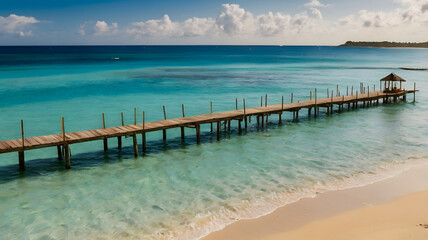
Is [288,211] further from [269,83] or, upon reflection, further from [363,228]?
[269,83]

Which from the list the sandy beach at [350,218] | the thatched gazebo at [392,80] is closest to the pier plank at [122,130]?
the sandy beach at [350,218]

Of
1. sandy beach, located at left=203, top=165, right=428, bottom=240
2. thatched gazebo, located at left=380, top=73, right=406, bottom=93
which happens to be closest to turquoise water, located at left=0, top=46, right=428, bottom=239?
sandy beach, located at left=203, top=165, right=428, bottom=240

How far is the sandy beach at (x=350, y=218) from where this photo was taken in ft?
31.9

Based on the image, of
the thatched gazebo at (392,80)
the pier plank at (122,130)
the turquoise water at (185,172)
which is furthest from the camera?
the thatched gazebo at (392,80)

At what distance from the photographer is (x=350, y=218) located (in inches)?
419

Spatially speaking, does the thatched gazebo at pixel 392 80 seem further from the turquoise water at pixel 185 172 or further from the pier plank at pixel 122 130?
the pier plank at pixel 122 130

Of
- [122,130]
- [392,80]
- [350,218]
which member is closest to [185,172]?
[122,130]

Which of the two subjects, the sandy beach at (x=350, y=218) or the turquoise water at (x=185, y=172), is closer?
→ the sandy beach at (x=350, y=218)

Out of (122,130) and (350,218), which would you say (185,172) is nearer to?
(122,130)

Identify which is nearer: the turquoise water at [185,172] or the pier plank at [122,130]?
the turquoise water at [185,172]

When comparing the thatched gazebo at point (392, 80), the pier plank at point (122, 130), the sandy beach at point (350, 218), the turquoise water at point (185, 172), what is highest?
the thatched gazebo at point (392, 80)

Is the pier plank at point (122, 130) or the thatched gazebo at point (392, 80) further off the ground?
the thatched gazebo at point (392, 80)

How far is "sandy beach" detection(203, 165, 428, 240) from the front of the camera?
972 centimetres

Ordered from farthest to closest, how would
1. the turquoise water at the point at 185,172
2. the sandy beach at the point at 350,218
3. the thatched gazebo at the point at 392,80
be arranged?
the thatched gazebo at the point at 392,80 < the turquoise water at the point at 185,172 < the sandy beach at the point at 350,218
